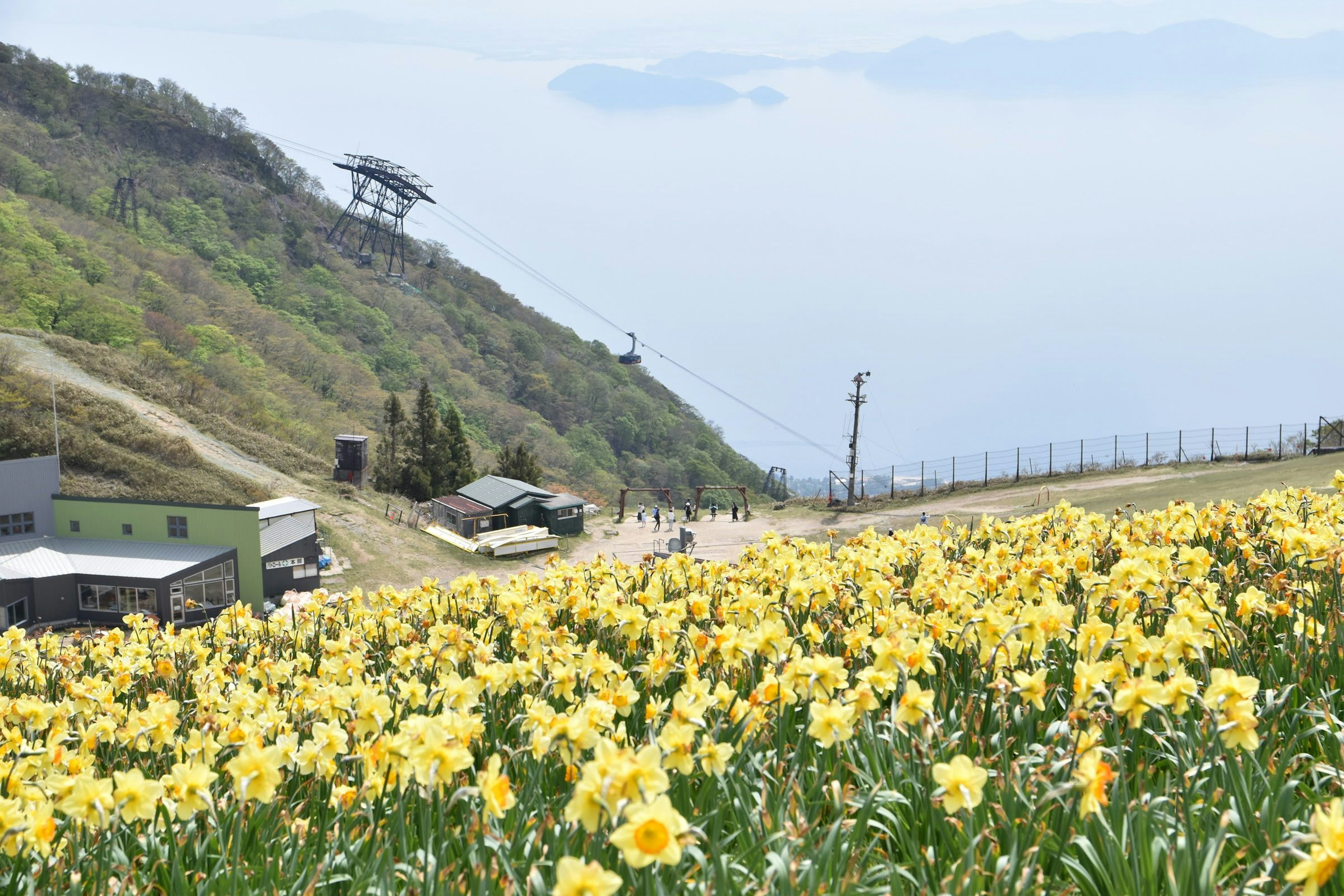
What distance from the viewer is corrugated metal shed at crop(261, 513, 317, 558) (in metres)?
25.7

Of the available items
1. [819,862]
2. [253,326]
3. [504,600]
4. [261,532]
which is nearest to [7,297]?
[253,326]

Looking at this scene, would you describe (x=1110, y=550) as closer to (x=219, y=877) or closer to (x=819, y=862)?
(x=819, y=862)

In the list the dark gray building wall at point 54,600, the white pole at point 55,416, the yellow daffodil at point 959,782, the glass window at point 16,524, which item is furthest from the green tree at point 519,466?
the yellow daffodil at point 959,782

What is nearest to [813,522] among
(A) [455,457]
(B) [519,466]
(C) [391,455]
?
(B) [519,466]

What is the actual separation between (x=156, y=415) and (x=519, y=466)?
1521 cm

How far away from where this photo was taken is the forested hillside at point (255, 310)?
161 feet

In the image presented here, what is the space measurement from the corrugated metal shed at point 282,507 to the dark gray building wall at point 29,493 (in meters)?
5.35

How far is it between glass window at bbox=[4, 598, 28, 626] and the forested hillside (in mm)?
17666

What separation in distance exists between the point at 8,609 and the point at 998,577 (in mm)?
24548

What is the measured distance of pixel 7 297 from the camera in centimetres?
4753

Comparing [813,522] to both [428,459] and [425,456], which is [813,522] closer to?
[428,459]

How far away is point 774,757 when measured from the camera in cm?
276

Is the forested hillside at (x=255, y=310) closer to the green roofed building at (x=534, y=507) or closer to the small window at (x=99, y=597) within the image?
the green roofed building at (x=534, y=507)

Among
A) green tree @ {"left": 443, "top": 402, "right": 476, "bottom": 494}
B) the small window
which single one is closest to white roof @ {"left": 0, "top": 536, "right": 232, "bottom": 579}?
the small window
